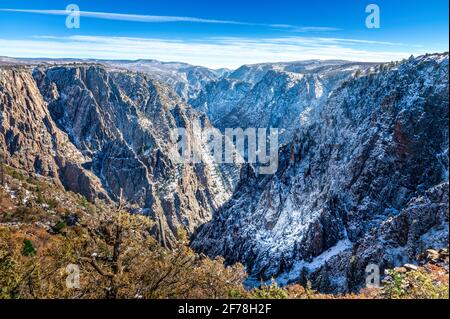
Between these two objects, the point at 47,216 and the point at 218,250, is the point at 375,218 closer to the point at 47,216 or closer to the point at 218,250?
the point at 218,250

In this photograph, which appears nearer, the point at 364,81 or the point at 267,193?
the point at 364,81

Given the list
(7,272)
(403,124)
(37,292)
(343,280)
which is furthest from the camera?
(403,124)

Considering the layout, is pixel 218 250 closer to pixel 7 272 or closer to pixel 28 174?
pixel 7 272
